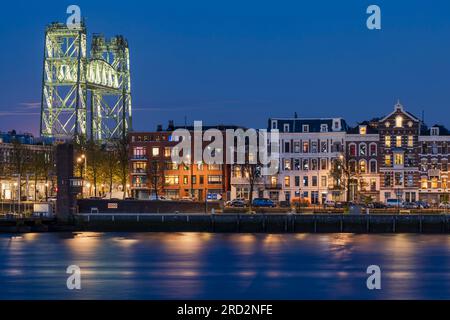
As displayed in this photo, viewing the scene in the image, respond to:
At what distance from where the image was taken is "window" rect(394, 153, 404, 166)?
422ft

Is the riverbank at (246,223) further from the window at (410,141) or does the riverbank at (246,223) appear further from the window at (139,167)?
the window at (139,167)

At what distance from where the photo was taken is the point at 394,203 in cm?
12119

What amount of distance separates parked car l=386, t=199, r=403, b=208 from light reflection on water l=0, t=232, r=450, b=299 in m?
23.0

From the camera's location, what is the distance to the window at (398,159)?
128750 mm

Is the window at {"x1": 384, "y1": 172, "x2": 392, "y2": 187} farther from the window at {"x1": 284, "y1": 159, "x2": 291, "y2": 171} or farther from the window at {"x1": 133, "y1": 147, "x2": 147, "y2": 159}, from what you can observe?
the window at {"x1": 133, "y1": 147, "x2": 147, "y2": 159}

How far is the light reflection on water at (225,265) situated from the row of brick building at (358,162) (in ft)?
111

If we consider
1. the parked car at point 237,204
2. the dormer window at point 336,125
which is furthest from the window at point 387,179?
the parked car at point 237,204

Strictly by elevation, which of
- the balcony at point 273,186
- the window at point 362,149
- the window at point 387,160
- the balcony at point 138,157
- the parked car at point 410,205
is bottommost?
the parked car at point 410,205

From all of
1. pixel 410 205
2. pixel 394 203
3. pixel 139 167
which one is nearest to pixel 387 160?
pixel 394 203

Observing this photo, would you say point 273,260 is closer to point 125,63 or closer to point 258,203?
point 258,203

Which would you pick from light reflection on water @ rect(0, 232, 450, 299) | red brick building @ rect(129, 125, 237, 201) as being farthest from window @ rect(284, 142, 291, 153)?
light reflection on water @ rect(0, 232, 450, 299)

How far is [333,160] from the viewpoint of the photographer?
427 ft

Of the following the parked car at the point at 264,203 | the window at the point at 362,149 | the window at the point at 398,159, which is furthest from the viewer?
the window at the point at 362,149
